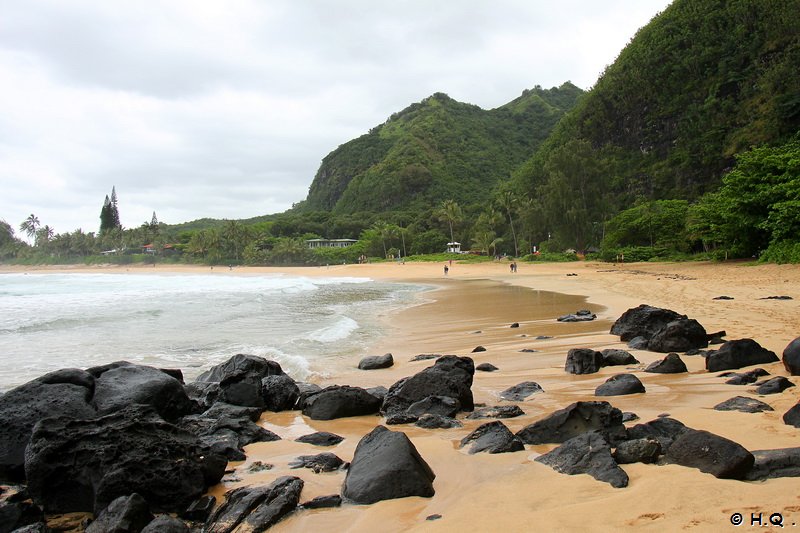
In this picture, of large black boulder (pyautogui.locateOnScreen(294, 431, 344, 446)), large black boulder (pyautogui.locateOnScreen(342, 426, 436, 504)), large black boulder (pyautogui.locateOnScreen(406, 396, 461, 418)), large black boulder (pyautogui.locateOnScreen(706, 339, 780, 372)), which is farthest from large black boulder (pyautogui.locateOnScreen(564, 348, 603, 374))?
large black boulder (pyautogui.locateOnScreen(342, 426, 436, 504))

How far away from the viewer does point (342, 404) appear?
6219mm

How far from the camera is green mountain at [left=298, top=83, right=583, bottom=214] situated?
128875 millimetres

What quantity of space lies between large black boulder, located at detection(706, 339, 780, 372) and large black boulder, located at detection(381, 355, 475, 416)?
10.8 feet

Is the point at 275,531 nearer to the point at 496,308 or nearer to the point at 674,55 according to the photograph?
the point at 496,308

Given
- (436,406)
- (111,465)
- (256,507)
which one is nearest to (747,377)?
(436,406)

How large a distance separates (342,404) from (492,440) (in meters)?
2.22

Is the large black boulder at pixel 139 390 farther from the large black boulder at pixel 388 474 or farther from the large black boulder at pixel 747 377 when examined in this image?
the large black boulder at pixel 747 377

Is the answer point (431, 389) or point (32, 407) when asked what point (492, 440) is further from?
point (32, 407)

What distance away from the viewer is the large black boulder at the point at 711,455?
10.8 feet

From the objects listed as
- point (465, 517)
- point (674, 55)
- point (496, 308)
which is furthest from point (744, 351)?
point (674, 55)

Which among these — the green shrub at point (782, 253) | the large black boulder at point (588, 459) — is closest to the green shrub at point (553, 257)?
the green shrub at point (782, 253)

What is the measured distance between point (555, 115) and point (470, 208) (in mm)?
68616

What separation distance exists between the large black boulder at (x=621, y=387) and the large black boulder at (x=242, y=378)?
14.0 feet

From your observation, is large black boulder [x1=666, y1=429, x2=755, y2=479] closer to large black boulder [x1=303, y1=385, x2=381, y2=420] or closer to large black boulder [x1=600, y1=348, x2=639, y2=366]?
large black boulder [x1=303, y1=385, x2=381, y2=420]
